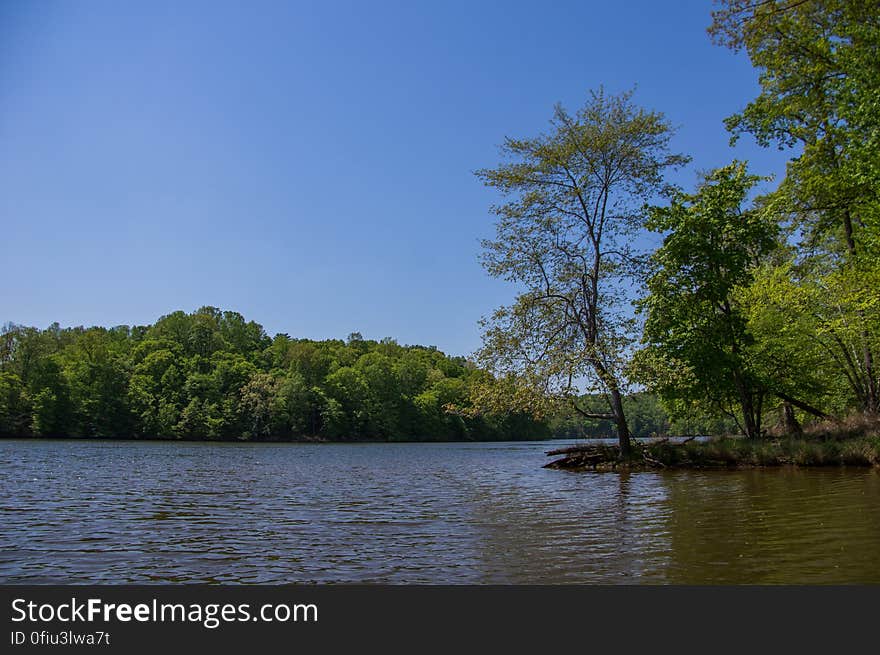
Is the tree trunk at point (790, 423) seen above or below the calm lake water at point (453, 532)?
above

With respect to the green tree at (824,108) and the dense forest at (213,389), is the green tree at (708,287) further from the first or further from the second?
the dense forest at (213,389)

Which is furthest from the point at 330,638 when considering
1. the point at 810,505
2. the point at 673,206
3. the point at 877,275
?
the point at 673,206

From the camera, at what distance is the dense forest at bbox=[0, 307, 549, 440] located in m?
101

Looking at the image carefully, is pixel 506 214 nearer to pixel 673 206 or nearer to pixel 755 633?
pixel 673 206

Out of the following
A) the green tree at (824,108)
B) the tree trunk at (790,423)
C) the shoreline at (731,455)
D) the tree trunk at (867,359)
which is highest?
the green tree at (824,108)

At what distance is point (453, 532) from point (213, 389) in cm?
10799

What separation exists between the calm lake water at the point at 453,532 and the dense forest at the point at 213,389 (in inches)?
2860

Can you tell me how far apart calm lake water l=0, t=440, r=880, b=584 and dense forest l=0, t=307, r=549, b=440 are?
238 feet

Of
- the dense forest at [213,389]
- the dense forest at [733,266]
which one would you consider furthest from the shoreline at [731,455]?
the dense forest at [213,389]

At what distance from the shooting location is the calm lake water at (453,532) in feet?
29.9

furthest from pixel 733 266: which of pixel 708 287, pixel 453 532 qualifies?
pixel 453 532

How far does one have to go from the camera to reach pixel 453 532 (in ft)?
42.6

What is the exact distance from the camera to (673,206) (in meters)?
32.2

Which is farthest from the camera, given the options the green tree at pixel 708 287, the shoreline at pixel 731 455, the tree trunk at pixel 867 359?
the green tree at pixel 708 287
